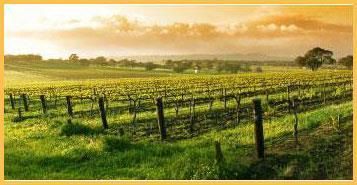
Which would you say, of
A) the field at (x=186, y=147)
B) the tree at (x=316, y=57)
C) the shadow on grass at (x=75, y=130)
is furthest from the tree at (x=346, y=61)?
the shadow on grass at (x=75, y=130)

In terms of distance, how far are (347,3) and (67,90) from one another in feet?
88.0

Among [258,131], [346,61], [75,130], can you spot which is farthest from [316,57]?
[75,130]

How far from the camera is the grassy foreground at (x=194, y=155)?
1213 cm

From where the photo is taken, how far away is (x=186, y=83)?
148 feet

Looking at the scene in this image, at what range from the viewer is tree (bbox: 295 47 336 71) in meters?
17.9

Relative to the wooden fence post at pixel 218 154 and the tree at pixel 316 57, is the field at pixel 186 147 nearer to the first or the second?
the wooden fence post at pixel 218 154

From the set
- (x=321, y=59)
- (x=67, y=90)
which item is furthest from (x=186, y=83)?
(x=321, y=59)

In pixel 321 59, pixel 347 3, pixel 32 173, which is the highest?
pixel 347 3

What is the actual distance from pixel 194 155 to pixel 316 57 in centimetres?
789

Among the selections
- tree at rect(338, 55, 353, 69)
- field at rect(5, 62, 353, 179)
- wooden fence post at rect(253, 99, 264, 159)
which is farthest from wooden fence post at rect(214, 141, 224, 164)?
tree at rect(338, 55, 353, 69)

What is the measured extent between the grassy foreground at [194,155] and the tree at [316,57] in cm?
202

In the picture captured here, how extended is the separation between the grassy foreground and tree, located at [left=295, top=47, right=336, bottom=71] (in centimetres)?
202

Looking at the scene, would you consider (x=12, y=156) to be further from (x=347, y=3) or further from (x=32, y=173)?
(x=347, y=3)

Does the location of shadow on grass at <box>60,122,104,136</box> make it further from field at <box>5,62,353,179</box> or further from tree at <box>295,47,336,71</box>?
tree at <box>295,47,336,71</box>
